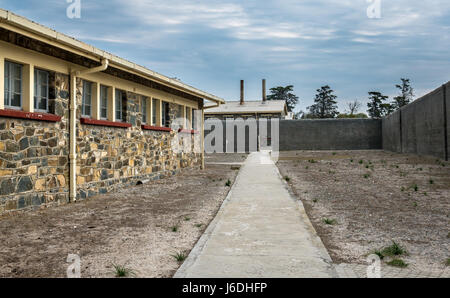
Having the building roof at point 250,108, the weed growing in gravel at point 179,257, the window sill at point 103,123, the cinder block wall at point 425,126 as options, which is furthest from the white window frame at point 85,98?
the building roof at point 250,108

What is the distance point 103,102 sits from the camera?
995 cm

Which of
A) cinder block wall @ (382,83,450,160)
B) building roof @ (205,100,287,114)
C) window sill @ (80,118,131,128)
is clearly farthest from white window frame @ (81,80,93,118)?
building roof @ (205,100,287,114)

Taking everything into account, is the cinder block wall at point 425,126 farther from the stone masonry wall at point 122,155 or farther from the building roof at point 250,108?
the building roof at point 250,108

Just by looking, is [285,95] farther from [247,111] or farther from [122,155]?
[122,155]

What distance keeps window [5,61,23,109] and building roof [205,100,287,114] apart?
94.9 feet

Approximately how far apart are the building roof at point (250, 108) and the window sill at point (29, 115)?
1124 inches

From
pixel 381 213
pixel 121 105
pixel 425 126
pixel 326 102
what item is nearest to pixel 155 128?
pixel 121 105

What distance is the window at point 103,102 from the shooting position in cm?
987

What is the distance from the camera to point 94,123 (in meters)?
9.11

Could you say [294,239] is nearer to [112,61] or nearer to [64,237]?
[64,237]

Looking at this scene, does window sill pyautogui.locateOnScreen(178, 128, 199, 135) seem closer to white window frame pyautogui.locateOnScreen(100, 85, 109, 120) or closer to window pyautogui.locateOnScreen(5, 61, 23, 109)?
white window frame pyautogui.locateOnScreen(100, 85, 109, 120)

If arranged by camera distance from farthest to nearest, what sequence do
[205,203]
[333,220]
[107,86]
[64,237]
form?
1. [107,86]
2. [205,203]
3. [333,220]
4. [64,237]

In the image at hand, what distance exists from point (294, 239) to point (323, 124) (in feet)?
85.4
